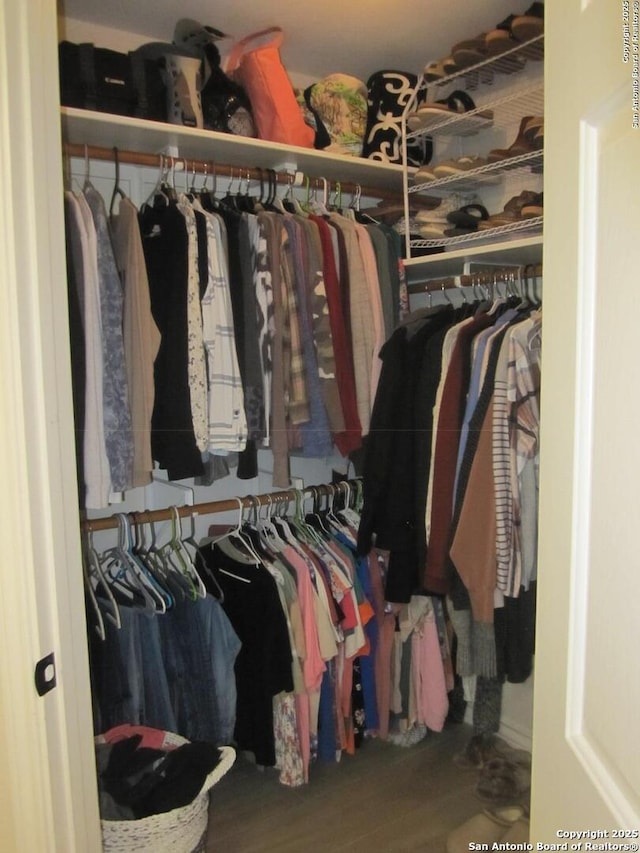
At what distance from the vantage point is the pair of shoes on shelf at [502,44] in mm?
1720

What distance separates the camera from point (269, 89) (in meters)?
1.92

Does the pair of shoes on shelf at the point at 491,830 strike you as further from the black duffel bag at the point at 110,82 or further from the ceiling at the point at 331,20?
the ceiling at the point at 331,20

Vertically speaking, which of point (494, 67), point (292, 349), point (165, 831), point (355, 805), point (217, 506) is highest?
point (494, 67)

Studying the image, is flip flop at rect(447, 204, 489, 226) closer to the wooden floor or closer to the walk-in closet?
the walk-in closet

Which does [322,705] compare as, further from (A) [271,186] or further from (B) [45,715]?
(A) [271,186]

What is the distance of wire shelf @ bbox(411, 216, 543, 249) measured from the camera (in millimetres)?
1739

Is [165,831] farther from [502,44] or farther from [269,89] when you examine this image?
[502,44]

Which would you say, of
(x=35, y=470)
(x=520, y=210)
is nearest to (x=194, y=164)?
(x=520, y=210)

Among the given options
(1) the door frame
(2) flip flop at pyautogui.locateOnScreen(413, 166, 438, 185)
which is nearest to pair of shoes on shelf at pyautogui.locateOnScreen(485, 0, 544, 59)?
(2) flip flop at pyautogui.locateOnScreen(413, 166, 438, 185)

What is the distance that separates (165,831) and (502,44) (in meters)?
2.14

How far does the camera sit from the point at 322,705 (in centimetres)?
→ 202

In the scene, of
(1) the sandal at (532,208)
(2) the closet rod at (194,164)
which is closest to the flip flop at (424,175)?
(2) the closet rod at (194,164)

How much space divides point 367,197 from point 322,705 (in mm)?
1692

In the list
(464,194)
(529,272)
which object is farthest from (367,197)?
(529,272)
